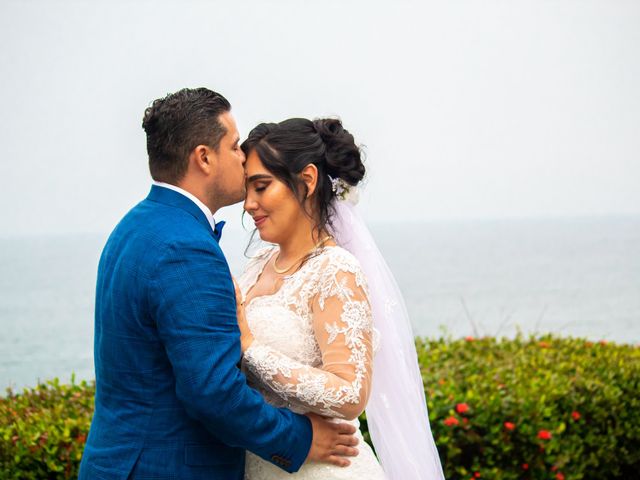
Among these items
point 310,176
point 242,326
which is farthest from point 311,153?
point 242,326

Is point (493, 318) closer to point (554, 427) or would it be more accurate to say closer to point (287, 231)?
point (554, 427)

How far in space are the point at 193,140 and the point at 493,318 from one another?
1659 centimetres

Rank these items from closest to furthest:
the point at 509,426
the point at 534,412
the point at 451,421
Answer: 1. the point at 451,421
2. the point at 509,426
3. the point at 534,412

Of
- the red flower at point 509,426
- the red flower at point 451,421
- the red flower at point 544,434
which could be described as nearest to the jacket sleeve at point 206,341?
the red flower at point 451,421

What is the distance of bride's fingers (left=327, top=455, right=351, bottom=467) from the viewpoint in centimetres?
265

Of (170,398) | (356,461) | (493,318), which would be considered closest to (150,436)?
(170,398)

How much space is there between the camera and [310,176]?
294cm

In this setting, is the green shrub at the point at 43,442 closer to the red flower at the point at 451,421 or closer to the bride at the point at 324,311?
the bride at the point at 324,311

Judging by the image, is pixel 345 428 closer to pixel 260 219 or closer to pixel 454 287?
pixel 260 219

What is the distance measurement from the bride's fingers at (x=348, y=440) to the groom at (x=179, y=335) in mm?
122

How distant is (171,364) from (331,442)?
26.8 inches

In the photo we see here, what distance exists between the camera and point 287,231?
9.70 feet

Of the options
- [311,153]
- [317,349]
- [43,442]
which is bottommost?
[43,442]

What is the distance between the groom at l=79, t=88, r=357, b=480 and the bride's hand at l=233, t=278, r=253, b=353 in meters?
0.16
